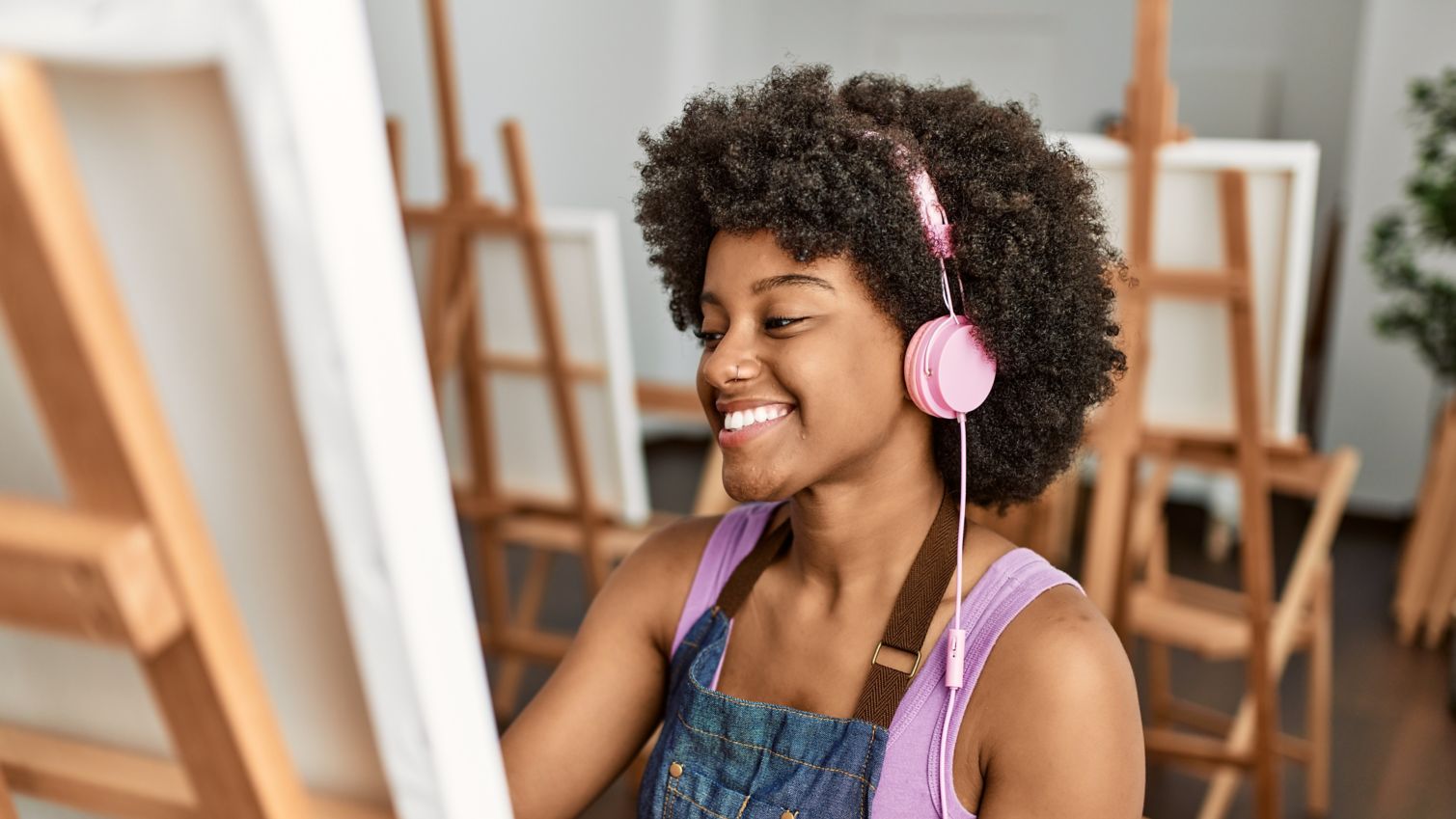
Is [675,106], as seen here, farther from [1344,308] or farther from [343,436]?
[343,436]

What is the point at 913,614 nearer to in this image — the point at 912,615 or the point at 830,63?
the point at 912,615

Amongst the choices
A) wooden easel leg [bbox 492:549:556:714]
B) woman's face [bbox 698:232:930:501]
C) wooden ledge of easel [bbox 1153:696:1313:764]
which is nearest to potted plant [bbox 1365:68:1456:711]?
wooden ledge of easel [bbox 1153:696:1313:764]

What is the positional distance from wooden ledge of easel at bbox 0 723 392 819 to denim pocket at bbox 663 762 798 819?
48 centimetres

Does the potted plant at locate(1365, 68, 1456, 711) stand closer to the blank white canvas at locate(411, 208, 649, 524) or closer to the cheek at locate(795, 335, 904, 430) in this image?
the blank white canvas at locate(411, 208, 649, 524)

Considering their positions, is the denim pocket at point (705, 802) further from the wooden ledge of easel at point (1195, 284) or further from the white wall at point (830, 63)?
the white wall at point (830, 63)

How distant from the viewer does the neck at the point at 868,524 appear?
3.93 ft

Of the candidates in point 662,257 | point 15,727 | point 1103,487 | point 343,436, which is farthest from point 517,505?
point 343,436

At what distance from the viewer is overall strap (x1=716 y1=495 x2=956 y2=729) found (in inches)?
44.4

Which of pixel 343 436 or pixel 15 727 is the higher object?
pixel 343 436

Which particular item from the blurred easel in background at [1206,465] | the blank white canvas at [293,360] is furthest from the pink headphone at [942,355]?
the blurred easel in background at [1206,465]

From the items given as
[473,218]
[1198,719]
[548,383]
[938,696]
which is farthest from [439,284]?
[938,696]

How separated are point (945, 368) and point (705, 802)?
16.8 inches

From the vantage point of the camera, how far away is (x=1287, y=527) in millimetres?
5242

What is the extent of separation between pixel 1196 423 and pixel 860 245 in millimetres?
1673
